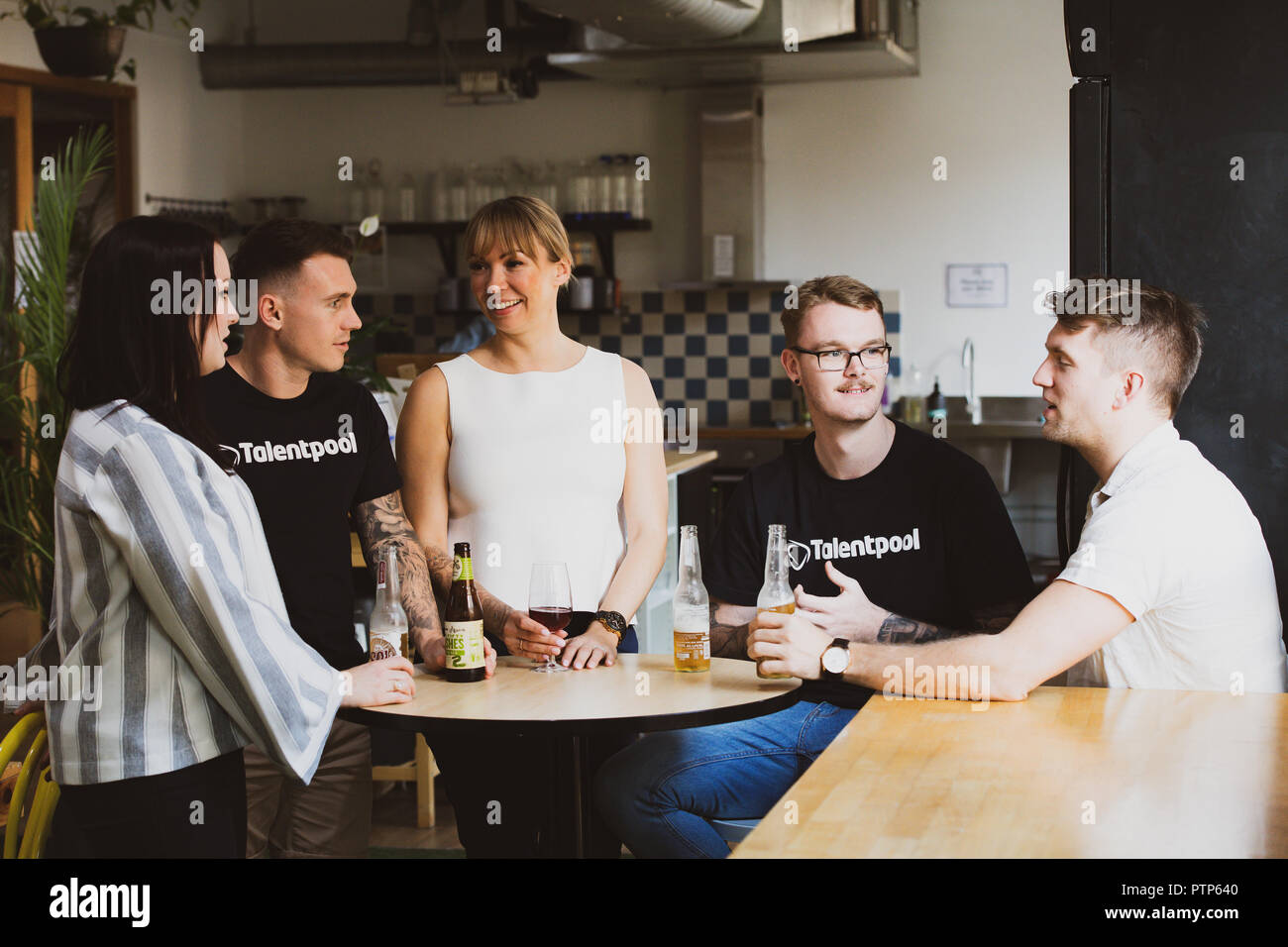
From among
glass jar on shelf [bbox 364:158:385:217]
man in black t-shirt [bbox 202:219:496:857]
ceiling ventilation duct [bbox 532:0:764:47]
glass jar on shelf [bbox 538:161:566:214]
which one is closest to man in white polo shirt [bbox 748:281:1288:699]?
man in black t-shirt [bbox 202:219:496:857]

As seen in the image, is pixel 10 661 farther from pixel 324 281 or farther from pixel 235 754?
pixel 235 754

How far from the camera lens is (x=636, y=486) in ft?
8.09

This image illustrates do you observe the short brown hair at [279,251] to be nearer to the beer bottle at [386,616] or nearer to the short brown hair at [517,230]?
the short brown hair at [517,230]

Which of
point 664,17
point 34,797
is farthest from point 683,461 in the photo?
point 34,797

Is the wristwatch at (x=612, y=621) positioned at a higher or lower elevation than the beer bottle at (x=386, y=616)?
lower

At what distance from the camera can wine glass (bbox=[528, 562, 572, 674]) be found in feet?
6.86

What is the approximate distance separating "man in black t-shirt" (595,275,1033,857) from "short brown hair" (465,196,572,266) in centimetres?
47

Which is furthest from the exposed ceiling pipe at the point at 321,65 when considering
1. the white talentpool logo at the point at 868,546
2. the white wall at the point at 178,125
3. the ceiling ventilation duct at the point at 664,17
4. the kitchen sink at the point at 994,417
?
the white talentpool logo at the point at 868,546

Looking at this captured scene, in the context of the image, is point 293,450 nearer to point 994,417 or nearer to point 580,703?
point 580,703

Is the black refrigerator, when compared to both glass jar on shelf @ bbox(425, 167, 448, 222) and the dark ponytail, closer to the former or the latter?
the dark ponytail

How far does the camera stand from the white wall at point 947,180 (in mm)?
6434

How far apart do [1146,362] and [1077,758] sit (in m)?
0.72
